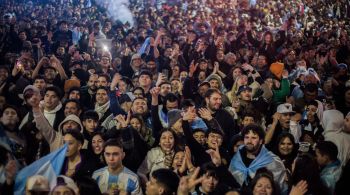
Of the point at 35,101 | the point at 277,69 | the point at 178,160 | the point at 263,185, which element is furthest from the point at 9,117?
the point at 277,69

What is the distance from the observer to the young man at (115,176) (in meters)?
4.62

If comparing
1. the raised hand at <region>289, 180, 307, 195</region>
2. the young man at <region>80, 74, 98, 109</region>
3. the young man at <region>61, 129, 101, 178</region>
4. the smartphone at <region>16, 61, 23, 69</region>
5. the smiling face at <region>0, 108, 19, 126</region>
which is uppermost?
the smartphone at <region>16, 61, 23, 69</region>

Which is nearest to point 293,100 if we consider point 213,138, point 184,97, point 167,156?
point 184,97

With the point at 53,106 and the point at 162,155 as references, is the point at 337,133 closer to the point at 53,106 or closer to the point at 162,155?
the point at 162,155

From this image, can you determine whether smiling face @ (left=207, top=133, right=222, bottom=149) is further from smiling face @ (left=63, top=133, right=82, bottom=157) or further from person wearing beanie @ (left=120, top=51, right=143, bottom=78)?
person wearing beanie @ (left=120, top=51, right=143, bottom=78)

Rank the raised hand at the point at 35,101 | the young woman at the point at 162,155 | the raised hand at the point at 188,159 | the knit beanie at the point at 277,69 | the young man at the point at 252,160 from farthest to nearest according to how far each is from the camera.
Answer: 1. the knit beanie at the point at 277,69
2. the raised hand at the point at 35,101
3. the young woman at the point at 162,155
4. the raised hand at the point at 188,159
5. the young man at the point at 252,160

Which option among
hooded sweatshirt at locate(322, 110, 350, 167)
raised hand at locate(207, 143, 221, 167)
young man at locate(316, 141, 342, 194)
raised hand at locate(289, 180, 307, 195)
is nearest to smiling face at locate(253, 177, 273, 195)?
raised hand at locate(289, 180, 307, 195)

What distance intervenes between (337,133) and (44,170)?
3.61 m

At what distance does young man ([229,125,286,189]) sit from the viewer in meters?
4.82

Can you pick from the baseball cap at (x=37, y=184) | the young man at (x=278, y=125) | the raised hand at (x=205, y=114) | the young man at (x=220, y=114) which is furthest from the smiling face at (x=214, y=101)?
the baseball cap at (x=37, y=184)

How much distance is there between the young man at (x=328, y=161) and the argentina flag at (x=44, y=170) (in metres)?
2.68

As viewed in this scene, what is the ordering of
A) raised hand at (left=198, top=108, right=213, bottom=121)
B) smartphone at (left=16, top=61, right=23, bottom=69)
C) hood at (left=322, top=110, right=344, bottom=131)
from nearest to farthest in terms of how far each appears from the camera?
hood at (left=322, top=110, right=344, bottom=131) → raised hand at (left=198, top=108, right=213, bottom=121) → smartphone at (left=16, top=61, right=23, bottom=69)

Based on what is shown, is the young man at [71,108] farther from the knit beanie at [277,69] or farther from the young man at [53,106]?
the knit beanie at [277,69]

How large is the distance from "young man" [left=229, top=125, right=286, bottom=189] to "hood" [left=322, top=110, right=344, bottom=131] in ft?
4.63
